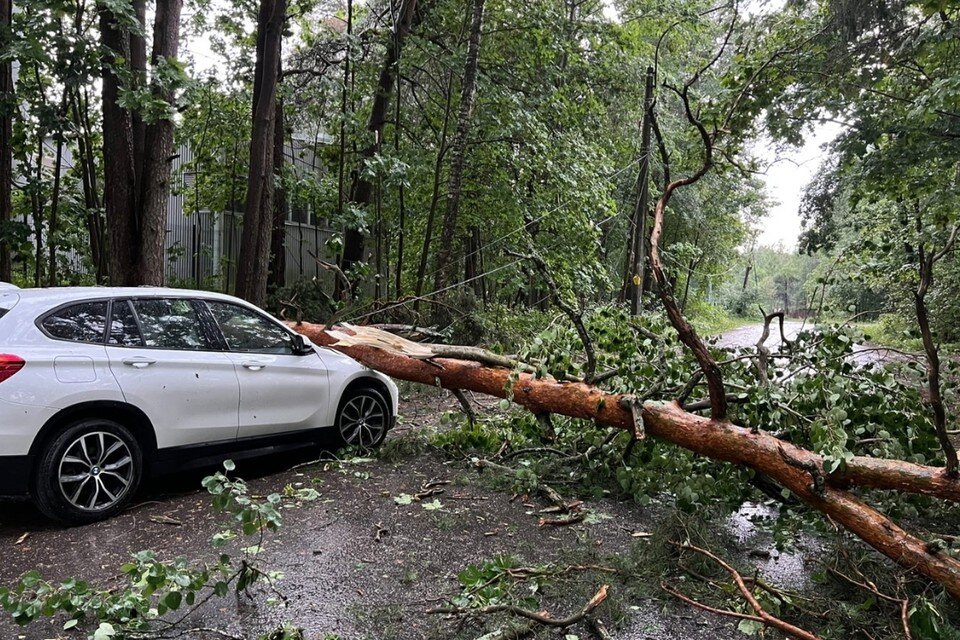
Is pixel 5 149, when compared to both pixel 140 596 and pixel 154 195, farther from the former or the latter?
pixel 140 596

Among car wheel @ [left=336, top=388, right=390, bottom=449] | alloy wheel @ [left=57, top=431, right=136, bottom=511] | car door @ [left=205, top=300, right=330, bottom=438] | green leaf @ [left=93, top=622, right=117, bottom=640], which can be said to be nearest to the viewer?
green leaf @ [left=93, top=622, right=117, bottom=640]

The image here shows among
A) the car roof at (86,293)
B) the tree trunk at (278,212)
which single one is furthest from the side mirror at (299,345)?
A: the tree trunk at (278,212)

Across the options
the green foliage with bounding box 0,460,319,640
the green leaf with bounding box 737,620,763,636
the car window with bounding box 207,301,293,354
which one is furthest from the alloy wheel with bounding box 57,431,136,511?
the green leaf with bounding box 737,620,763,636

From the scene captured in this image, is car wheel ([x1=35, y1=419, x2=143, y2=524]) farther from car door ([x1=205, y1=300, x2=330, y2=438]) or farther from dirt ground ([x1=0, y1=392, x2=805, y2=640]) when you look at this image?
car door ([x1=205, y1=300, x2=330, y2=438])

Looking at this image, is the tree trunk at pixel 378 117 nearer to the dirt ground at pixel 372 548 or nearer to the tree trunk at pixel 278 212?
the tree trunk at pixel 278 212

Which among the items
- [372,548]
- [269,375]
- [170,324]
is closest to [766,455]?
[372,548]

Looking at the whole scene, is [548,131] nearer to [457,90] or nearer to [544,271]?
[457,90]

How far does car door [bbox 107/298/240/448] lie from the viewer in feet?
15.4

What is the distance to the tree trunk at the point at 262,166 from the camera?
9.93 metres

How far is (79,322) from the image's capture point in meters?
4.60

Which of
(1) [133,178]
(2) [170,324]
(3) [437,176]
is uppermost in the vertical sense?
(3) [437,176]

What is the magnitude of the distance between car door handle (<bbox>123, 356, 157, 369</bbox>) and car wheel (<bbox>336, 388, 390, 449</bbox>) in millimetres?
1863

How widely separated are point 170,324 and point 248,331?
0.69m

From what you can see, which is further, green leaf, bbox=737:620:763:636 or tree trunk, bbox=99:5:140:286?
tree trunk, bbox=99:5:140:286
